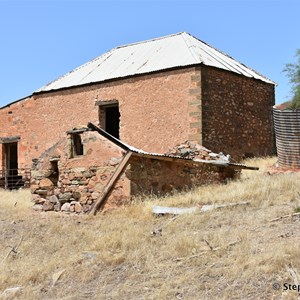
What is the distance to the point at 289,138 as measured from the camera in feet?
54.3

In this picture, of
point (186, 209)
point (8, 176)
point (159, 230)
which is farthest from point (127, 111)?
point (159, 230)

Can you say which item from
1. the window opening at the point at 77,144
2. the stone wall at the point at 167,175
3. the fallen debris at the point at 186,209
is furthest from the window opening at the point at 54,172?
the fallen debris at the point at 186,209

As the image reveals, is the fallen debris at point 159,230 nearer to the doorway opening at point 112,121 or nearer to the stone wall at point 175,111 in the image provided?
the stone wall at point 175,111

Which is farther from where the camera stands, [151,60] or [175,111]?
[151,60]

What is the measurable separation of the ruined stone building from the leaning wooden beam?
273cm

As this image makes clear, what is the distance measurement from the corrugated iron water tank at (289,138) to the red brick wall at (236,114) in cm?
171

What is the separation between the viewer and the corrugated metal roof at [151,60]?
59.1 ft

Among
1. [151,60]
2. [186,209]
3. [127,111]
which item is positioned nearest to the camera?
[186,209]

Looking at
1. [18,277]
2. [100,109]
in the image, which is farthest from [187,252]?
[100,109]

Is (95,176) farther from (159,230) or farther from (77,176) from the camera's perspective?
(159,230)

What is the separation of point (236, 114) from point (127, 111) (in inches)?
153

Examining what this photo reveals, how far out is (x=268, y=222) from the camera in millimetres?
8805

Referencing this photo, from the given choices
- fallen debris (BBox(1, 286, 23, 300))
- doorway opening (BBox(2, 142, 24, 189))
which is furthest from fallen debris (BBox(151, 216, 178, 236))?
doorway opening (BBox(2, 142, 24, 189))

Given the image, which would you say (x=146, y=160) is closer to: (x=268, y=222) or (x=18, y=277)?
(x=268, y=222)
